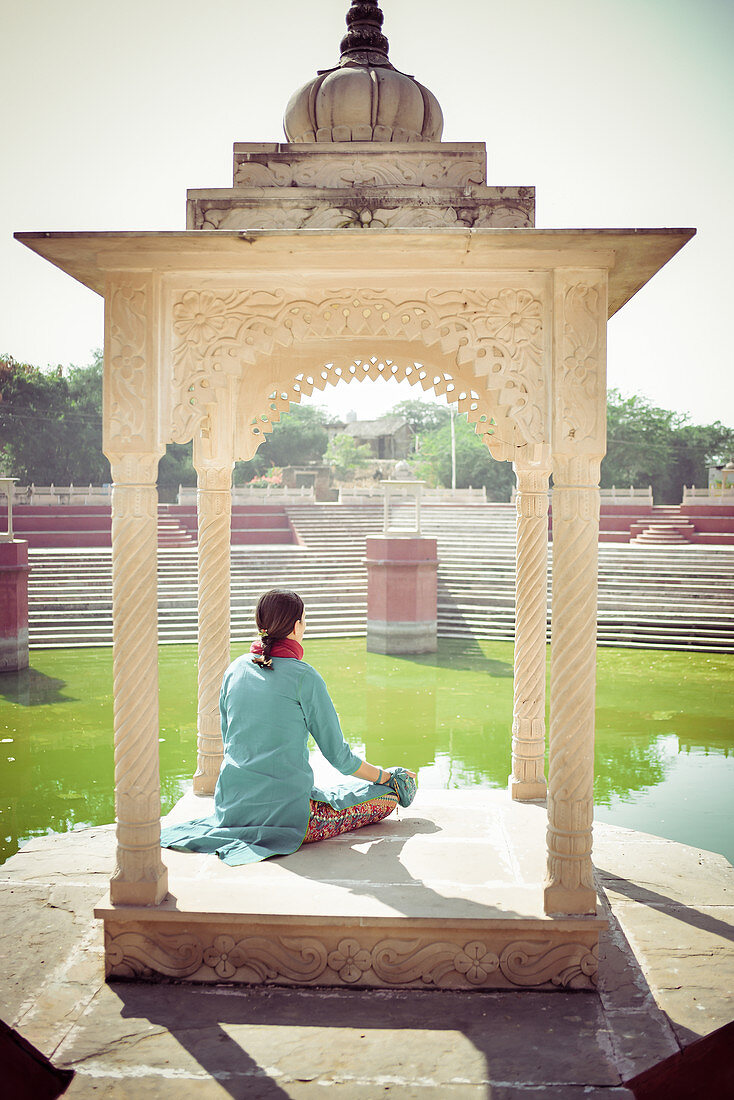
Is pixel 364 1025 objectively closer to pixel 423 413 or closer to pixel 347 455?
pixel 347 455

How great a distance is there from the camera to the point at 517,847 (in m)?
3.74

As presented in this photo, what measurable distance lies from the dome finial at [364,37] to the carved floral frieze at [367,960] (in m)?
3.74

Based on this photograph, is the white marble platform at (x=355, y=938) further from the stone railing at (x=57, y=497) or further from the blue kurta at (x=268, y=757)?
the stone railing at (x=57, y=497)

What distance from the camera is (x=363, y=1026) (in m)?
2.79

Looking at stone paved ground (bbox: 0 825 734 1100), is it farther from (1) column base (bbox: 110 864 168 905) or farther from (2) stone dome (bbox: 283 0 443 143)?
(2) stone dome (bbox: 283 0 443 143)

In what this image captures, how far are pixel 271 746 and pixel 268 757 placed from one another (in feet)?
0.15

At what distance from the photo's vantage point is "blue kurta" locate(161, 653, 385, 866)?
353 centimetres

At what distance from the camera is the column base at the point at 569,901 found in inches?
121

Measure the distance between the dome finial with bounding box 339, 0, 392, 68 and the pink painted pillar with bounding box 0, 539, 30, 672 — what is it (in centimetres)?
771

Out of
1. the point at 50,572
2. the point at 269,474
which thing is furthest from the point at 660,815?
the point at 269,474

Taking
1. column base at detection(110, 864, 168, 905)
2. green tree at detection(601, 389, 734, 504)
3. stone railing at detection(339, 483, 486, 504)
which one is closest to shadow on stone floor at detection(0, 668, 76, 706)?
column base at detection(110, 864, 168, 905)

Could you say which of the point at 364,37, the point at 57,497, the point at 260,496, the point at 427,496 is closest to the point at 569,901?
the point at 364,37

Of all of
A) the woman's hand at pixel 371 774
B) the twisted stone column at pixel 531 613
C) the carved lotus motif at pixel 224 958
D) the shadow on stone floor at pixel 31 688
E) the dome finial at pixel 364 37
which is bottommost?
the shadow on stone floor at pixel 31 688

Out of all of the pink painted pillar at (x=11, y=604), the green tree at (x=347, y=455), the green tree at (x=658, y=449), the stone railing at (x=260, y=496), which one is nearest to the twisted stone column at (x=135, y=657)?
the pink painted pillar at (x=11, y=604)
